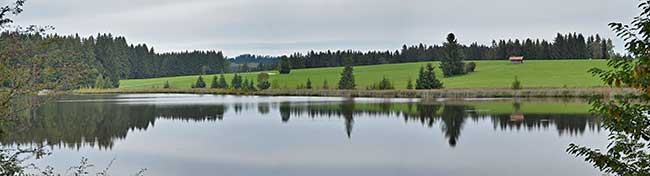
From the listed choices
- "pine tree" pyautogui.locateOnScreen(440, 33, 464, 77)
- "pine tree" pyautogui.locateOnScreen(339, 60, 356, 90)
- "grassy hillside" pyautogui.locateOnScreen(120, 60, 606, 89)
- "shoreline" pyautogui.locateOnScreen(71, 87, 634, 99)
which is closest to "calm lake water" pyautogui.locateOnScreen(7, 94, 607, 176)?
"shoreline" pyautogui.locateOnScreen(71, 87, 634, 99)

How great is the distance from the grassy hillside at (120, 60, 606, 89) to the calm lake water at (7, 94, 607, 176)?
35403 millimetres

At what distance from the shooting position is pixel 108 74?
10400 cm

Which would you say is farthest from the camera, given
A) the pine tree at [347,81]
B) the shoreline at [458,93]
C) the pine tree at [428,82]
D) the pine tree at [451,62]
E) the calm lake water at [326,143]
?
the pine tree at [451,62]

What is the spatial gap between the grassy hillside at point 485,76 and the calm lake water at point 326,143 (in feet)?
116

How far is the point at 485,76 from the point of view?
80938 millimetres

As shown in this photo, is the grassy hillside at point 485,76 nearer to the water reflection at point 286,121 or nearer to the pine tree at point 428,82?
the pine tree at point 428,82

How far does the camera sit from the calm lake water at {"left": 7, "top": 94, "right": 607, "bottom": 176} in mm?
16750

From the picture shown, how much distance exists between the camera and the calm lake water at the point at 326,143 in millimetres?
16750

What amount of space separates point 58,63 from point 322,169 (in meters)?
9.45

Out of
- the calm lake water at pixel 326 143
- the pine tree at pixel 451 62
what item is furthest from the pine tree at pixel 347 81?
the calm lake water at pixel 326 143

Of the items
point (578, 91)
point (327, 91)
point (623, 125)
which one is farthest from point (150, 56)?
point (623, 125)

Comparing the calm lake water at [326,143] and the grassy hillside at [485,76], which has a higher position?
the grassy hillside at [485,76]

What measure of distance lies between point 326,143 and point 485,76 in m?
62.0

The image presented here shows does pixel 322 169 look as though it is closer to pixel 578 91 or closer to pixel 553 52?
pixel 578 91
